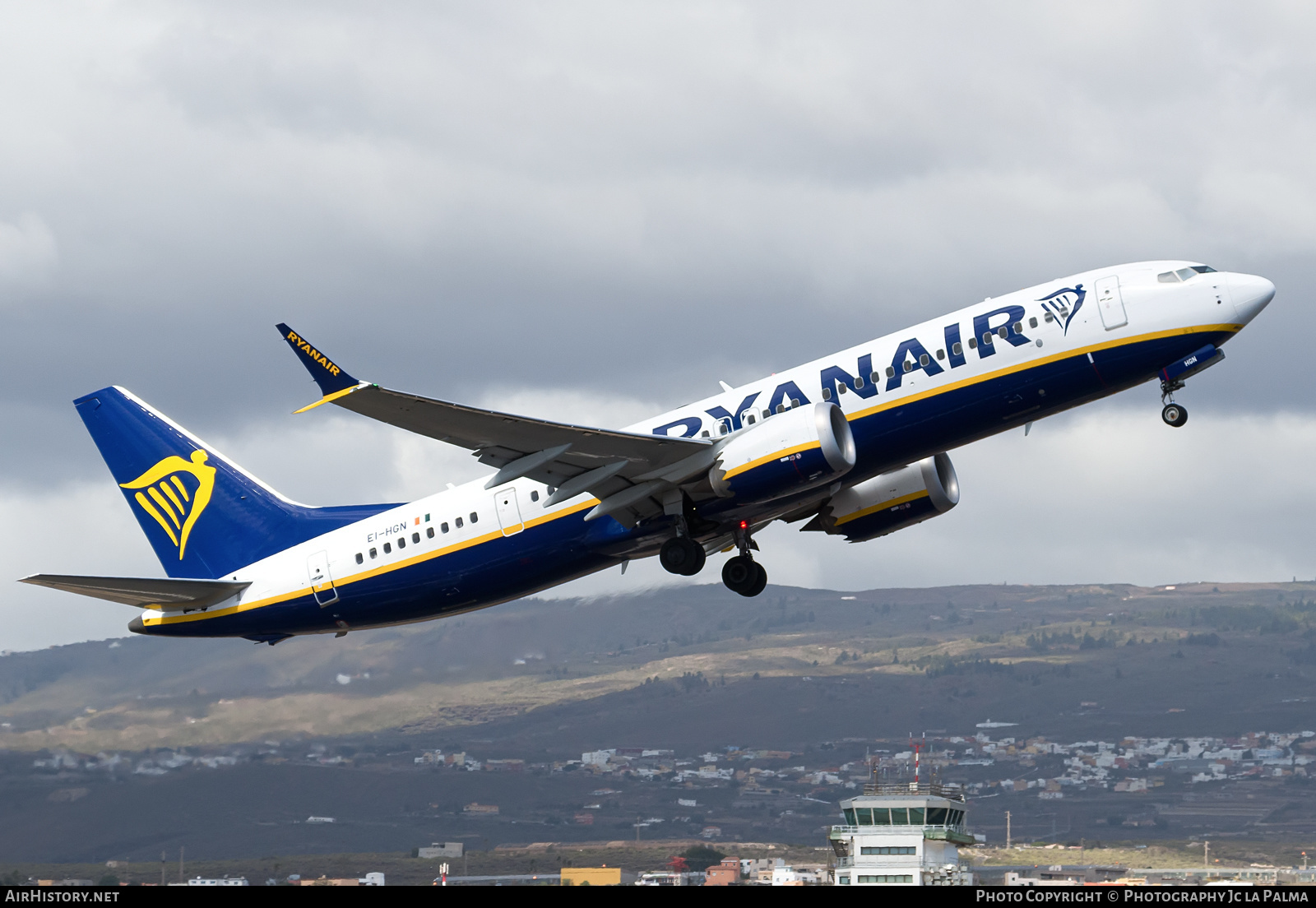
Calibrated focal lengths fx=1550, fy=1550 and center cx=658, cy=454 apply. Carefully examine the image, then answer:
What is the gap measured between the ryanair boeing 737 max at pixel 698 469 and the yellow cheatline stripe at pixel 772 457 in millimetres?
42

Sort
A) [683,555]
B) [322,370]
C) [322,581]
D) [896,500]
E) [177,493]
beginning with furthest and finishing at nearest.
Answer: [177,493] → [896,500] → [322,581] → [683,555] → [322,370]

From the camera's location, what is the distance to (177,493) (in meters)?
44.4

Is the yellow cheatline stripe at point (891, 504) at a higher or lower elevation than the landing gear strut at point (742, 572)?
higher

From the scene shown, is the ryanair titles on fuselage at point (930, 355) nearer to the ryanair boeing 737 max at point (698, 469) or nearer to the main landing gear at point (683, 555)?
the ryanair boeing 737 max at point (698, 469)

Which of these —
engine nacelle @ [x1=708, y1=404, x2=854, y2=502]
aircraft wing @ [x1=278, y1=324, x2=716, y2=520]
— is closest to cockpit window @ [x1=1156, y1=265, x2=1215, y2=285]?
engine nacelle @ [x1=708, y1=404, x2=854, y2=502]

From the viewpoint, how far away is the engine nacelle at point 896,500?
4228 cm

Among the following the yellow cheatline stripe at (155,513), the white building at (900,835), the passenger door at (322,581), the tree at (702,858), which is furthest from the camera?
the tree at (702,858)

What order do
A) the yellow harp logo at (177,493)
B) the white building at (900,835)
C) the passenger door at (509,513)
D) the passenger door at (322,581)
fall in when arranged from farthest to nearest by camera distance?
the white building at (900,835), the yellow harp logo at (177,493), the passenger door at (322,581), the passenger door at (509,513)

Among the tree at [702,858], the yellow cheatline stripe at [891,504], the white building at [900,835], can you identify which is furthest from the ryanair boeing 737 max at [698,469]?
the tree at [702,858]

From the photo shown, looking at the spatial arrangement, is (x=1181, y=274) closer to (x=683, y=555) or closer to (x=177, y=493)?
(x=683, y=555)

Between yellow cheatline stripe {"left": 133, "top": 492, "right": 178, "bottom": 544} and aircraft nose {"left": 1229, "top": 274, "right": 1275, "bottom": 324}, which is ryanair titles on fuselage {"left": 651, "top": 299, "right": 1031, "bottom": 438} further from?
yellow cheatline stripe {"left": 133, "top": 492, "right": 178, "bottom": 544}

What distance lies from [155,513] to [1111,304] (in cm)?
2688

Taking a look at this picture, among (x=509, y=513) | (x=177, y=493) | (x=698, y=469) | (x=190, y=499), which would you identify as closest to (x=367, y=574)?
(x=509, y=513)
